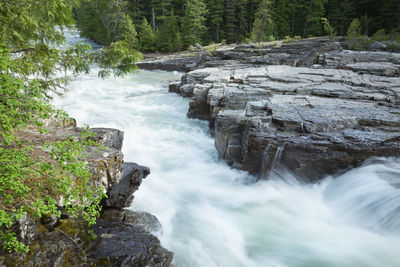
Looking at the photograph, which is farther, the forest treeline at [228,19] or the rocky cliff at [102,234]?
the forest treeline at [228,19]

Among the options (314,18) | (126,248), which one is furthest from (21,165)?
(314,18)

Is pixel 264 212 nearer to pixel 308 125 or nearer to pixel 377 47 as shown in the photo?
pixel 308 125

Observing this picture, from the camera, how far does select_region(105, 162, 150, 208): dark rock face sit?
5496 millimetres

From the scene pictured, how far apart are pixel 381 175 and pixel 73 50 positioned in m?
9.04

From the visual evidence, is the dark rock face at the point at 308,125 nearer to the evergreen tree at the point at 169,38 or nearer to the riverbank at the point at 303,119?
the riverbank at the point at 303,119

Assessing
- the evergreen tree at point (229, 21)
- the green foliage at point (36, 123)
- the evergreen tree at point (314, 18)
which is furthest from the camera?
the evergreen tree at point (229, 21)

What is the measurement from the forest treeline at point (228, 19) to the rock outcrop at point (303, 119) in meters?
21.9

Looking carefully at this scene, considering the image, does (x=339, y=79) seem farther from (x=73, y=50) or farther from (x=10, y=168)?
(x=10, y=168)

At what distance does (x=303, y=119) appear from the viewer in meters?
7.93

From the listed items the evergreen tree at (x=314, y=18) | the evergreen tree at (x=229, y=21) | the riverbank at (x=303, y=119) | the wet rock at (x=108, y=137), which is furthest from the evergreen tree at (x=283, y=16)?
the wet rock at (x=108, y=137)

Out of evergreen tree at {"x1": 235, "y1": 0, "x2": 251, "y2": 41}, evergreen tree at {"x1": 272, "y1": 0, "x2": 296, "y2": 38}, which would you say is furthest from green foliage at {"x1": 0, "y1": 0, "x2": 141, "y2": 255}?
evergreen tree at {"x1": 272, "y1": 0, "x2": 296, "y2": 38}

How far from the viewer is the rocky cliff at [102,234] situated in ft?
11.3

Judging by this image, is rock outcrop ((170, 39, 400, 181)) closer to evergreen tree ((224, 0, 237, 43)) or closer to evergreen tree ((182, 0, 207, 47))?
evergreen tree ((182, 0, 207, 47))

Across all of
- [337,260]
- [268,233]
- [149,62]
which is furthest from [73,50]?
[149,62]
